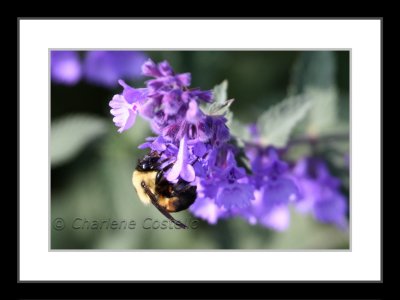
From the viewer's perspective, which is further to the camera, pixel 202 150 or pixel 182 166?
pixel 202 150

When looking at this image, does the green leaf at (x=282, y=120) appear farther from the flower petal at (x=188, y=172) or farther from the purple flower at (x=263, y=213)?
the flower petal at (x=188, y=172)

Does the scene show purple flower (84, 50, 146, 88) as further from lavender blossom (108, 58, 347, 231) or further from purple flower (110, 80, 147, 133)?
purple flower (110, 80, 147, 133)

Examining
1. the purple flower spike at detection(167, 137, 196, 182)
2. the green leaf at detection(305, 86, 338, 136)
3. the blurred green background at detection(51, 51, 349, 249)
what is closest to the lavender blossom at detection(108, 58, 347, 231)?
the purple flower spike at detection(167, 137, 196, 182)

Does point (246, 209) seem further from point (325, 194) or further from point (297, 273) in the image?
point (325, 194)

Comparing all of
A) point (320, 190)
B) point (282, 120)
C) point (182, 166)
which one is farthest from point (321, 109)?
point (182, 166)

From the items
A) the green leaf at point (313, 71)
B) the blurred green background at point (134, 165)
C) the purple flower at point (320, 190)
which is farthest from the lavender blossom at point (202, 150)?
the blurred green background at point (134, 165)

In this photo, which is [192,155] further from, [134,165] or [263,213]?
[134,165]

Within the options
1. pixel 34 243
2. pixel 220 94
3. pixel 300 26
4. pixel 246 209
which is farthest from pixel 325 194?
pixel 34 243
